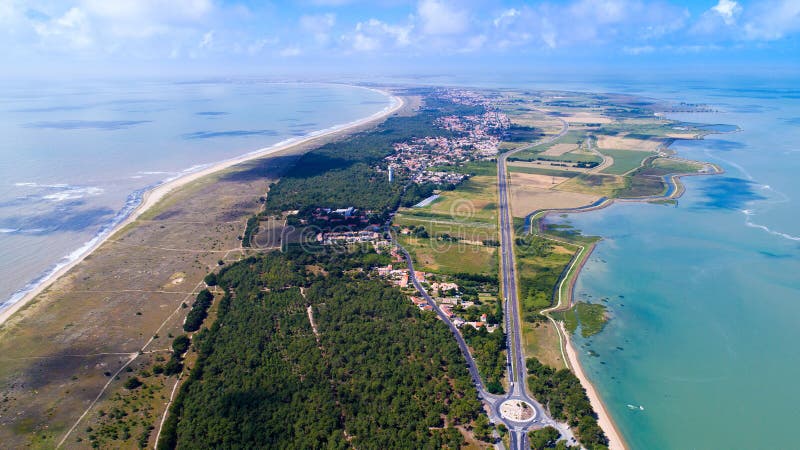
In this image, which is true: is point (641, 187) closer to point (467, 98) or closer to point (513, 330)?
point (513, 330)

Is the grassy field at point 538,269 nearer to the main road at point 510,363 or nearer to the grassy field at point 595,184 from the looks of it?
the main road at point 510,363

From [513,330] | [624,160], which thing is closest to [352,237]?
[513,330]

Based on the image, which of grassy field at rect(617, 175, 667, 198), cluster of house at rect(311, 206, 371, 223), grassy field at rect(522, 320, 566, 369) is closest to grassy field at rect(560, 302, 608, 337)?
grassy field at rect(522, 320, 566, 369)

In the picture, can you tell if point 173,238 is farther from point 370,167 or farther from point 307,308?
point 370,167

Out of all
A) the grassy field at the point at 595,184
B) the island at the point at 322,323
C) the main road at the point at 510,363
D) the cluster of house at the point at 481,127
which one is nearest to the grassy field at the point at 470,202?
the island at the point at 322,323

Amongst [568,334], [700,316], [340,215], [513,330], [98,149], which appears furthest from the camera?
[98,149]

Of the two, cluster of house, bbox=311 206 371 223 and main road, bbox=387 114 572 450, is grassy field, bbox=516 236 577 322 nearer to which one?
main road, bbox=387 114 572 450
